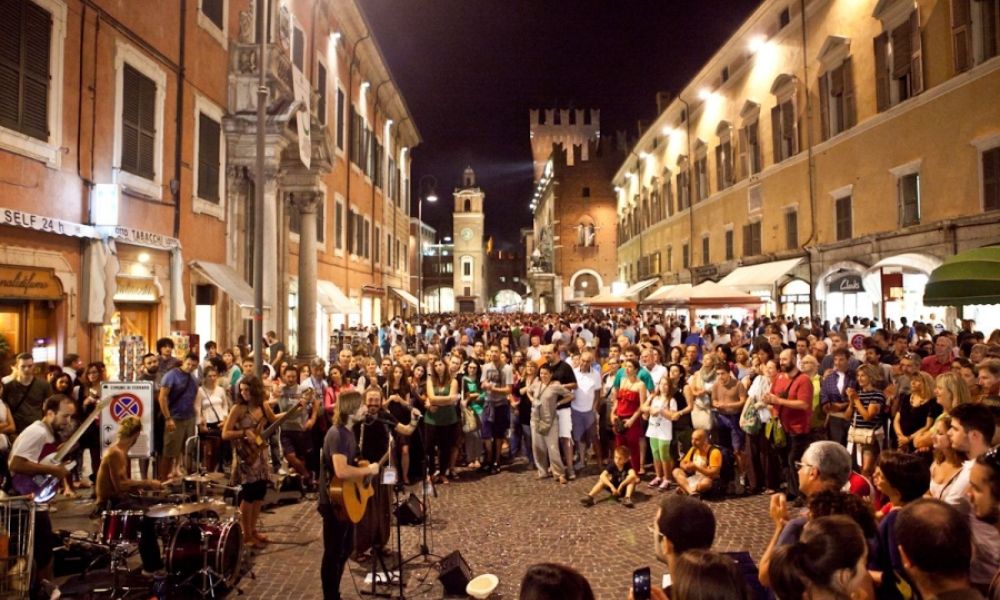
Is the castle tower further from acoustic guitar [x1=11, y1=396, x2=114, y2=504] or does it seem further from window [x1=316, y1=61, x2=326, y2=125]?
acoustic guitar [x1=11, y1=396, x2=114, y2=504]

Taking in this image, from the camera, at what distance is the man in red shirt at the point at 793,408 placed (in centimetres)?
786

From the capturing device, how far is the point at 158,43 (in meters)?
12.0

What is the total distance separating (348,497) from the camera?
532 cm

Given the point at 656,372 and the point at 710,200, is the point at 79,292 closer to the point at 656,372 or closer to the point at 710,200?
the point at 656,372

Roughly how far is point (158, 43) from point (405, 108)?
87.4ft

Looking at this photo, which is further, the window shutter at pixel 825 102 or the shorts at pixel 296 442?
the window shutter at pixel 825 102

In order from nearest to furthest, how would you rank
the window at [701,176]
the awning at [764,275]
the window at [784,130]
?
1. the awning at [764,275]
2. the window at [784,130]
3. the window at [701,176]

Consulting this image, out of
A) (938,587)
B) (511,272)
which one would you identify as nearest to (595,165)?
(511,272)

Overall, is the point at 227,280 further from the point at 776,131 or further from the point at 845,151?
the point at 776,131

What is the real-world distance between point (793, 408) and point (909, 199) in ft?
38.4

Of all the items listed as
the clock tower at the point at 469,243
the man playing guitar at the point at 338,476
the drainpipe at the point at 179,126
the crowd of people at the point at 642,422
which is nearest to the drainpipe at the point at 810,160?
the crowd of people at the point at 642,422

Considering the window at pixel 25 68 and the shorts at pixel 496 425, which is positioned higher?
the window at pixel 25 68

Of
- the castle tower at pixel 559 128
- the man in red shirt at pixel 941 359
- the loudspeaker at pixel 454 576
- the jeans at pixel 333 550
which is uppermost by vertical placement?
the castle tower at pixel 559 128

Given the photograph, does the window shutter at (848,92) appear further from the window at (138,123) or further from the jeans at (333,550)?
the jeans at (333,550)
